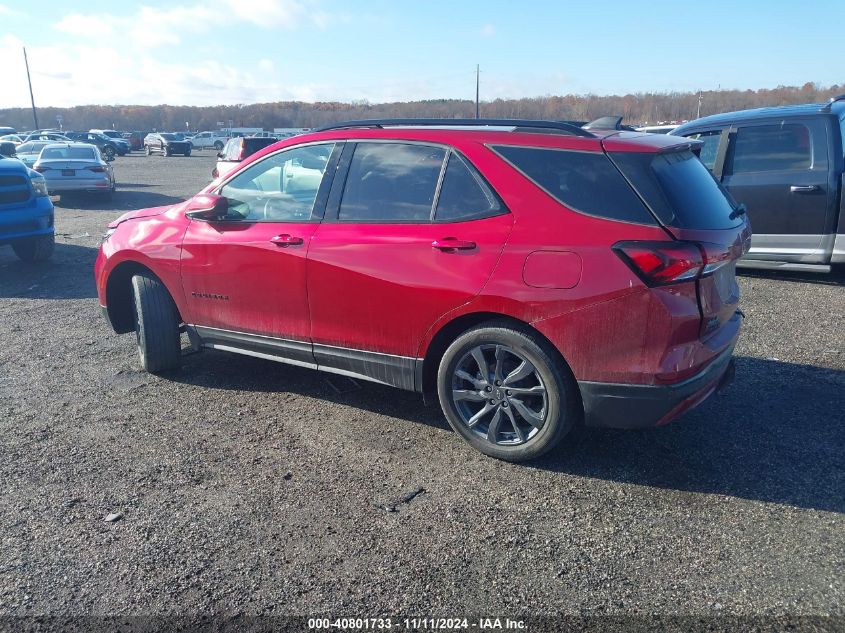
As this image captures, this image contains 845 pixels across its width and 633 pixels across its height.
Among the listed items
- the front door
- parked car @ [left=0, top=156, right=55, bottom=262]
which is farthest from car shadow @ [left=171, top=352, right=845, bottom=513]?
parked car @ [left=0, top=156, right=55, bottom=262]

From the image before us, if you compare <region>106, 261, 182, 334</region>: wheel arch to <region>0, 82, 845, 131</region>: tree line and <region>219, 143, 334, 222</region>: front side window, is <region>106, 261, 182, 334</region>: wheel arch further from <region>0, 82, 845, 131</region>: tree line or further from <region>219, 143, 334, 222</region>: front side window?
<region>0, 82, 845, 131</region>: tree line

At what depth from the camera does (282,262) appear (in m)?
4.60

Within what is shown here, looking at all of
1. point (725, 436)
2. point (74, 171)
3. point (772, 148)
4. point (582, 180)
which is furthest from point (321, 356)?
point (74, 171)

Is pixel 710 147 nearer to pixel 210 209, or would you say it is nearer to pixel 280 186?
pixel 280 186

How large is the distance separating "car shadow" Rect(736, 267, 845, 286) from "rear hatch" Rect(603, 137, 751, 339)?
5036mm

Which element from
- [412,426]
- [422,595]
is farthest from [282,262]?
[422,595]

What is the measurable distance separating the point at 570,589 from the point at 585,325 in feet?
4.25

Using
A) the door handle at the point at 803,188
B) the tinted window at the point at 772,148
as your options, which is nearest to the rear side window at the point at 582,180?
the door handle at the point at 803,188

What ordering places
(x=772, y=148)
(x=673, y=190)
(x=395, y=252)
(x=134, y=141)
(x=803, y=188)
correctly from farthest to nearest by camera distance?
(x=134, y=141) → (x=772, y=148) → (x=803, y=188) → (x=395, y=252) → (x=673, y=190)

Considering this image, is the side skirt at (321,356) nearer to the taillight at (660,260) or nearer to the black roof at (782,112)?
the taillight at (660,260)

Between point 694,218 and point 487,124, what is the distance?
1385 millimetres

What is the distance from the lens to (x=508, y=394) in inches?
156

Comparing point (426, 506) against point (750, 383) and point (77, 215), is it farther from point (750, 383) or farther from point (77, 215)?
point (77, 215)

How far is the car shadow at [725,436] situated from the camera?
378 cm
